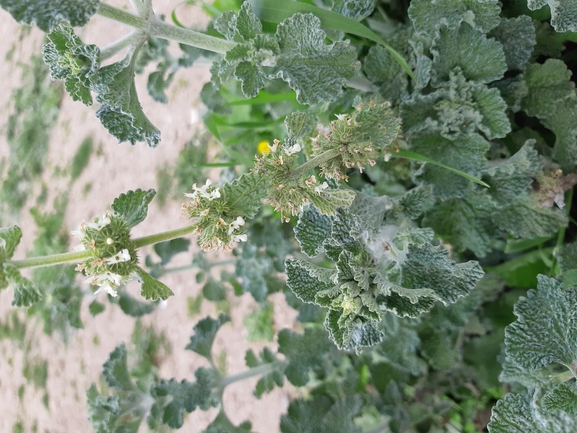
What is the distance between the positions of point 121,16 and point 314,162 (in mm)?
333

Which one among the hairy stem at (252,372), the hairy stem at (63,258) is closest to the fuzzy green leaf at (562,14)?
the hairy stem at (63,258)

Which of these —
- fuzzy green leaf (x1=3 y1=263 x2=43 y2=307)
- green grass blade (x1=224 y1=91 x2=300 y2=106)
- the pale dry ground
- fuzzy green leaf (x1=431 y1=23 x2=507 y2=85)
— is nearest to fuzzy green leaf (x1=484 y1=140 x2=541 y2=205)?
fuzzy green leaf (x1=431 y1=23 x2=507 y2=85)

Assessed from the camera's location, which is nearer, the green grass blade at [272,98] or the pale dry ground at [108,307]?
the green grass blade at [272,98]

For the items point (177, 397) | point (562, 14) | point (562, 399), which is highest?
point (562, 14)

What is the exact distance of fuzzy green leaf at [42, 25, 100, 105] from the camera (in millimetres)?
727

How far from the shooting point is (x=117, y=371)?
1.26m

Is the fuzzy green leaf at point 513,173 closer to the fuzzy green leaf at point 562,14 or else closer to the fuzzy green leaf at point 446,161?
the fuzzy green leaf at point 446,161

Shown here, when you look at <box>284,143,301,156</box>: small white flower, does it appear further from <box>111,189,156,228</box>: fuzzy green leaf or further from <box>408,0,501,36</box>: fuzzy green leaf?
<box>408,0,501,36</box>: fuzzy green leaf

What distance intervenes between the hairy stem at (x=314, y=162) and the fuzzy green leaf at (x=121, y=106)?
0.75ft

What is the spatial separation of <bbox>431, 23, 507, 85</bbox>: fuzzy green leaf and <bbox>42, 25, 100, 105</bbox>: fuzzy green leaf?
1.88ft

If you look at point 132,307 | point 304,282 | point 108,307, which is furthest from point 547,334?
point 108,307

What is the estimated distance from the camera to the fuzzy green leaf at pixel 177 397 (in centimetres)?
121

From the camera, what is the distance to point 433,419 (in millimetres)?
1477

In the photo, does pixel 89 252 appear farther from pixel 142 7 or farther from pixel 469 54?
pixel 469 54
